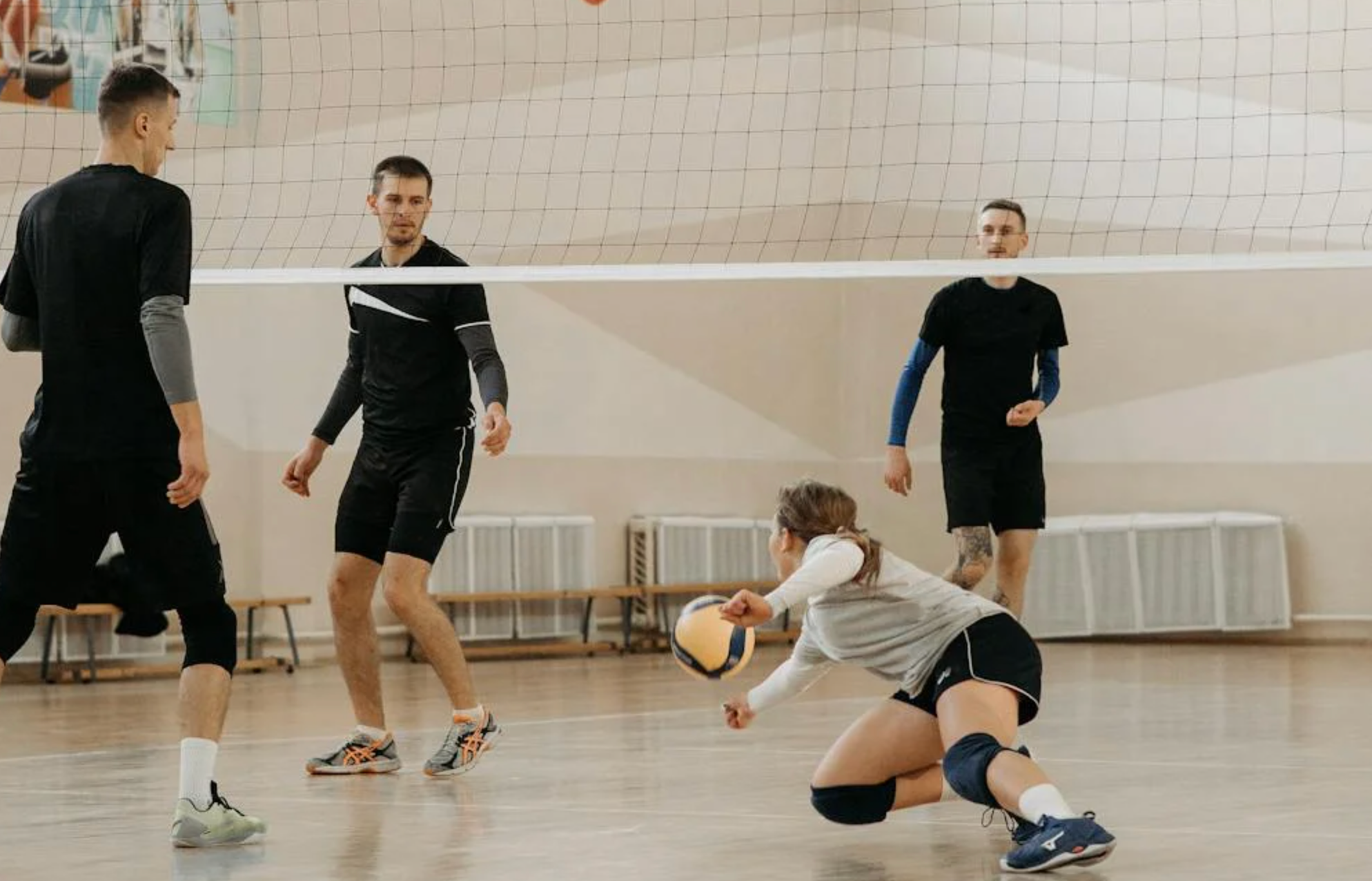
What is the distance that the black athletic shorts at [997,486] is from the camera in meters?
7.33

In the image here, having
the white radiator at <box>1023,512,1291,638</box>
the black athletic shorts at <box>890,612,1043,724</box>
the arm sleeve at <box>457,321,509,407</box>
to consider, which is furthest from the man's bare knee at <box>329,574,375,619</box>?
the white radiator at <box>1023,512,1291,638</box>

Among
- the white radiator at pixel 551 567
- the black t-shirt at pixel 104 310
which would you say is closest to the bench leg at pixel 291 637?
the white radiator at pixel 551 567

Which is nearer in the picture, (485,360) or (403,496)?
(485,360)

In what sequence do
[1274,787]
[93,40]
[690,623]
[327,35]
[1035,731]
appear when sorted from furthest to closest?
1. [327,35]
2. [93,40]
3. [1035,731]
4. [1274,787]
5. [690,623]

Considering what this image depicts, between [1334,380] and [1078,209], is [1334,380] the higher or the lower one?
the lower one

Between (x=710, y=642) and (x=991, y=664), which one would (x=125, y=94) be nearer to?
(x=710, y=642)

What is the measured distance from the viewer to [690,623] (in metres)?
4.59

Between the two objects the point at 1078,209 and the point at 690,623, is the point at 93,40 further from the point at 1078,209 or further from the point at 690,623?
the point at 690,623

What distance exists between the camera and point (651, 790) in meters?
5.82

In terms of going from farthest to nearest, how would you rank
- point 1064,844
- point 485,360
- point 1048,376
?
Answer: point 1048,376 → point 485,360 → point 1064,844

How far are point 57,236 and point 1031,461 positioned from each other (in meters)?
3.91

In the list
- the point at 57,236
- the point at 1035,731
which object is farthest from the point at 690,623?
the point at 1035,731

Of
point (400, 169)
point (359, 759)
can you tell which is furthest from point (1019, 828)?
point (400, 169)

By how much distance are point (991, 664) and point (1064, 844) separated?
588mm
